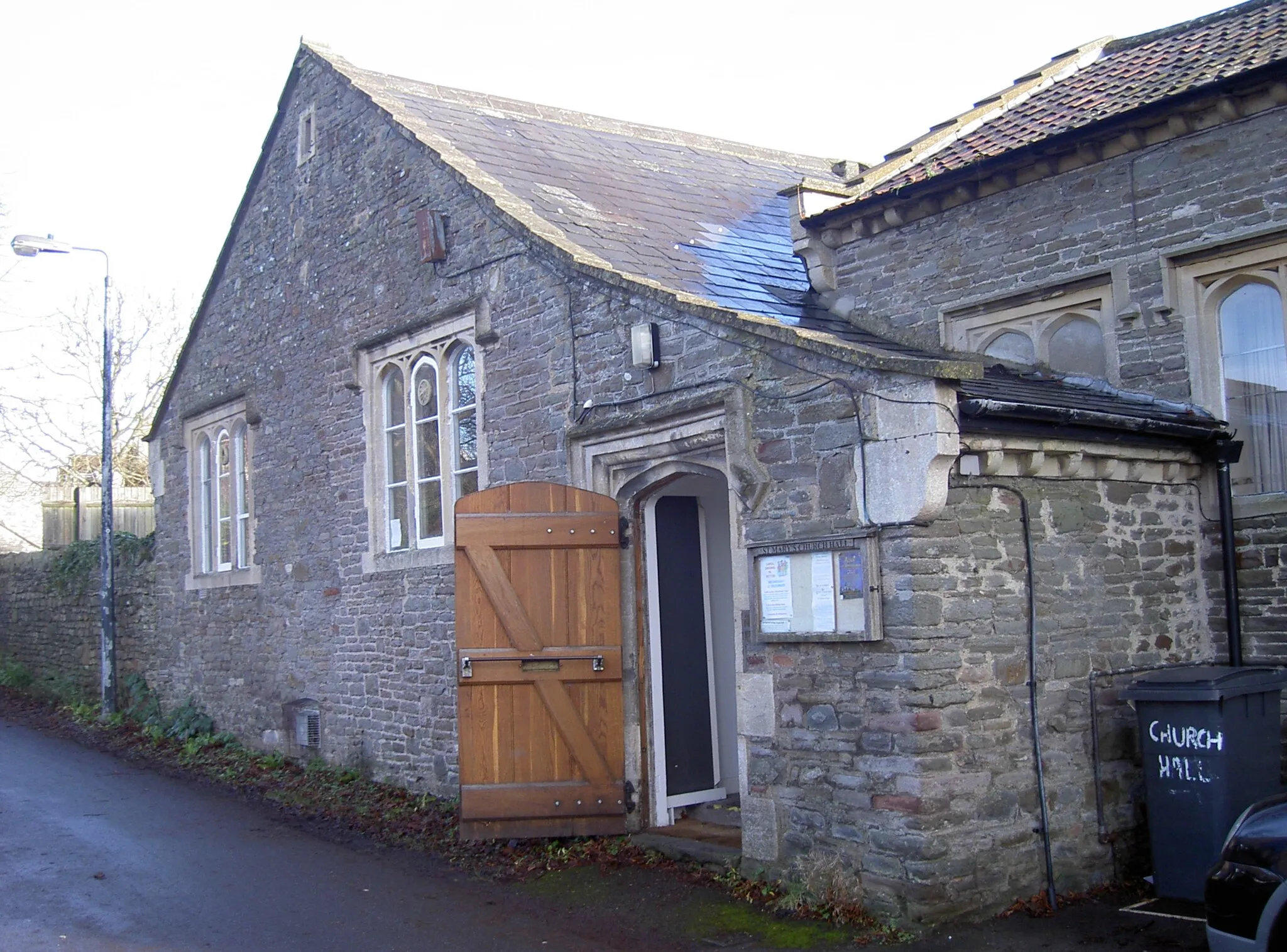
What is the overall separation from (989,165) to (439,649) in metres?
6.02

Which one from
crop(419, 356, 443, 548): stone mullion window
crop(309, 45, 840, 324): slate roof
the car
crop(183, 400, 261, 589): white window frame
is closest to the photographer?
the car

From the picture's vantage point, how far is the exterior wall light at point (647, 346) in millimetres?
8453

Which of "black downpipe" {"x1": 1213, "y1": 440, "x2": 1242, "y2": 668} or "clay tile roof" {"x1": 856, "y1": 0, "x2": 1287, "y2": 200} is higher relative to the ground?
"clay tile roof" {"x1": 856, "y1": 0, "x2": 1287, "y2": 200}

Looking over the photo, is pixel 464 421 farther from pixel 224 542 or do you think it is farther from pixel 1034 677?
pixel 224 542

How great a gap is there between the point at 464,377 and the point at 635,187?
2.77m

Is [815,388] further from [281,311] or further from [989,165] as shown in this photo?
[281,311]

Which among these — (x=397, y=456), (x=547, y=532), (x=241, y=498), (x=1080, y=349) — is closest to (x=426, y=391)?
(x=397, y=456)

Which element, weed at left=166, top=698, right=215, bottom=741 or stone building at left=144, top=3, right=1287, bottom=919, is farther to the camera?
weed at left=166, top=698, right=215, bottom=741

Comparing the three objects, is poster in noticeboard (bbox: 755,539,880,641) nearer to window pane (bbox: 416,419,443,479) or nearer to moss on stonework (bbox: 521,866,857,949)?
moss on stonework (bbox: 521,866,857,949)

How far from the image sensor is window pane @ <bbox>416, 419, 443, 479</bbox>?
452 inches

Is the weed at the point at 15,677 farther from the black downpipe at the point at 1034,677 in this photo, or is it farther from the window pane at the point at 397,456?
the black downpipe at the point at 1034,677

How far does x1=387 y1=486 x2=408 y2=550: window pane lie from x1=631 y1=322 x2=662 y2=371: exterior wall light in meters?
4.11

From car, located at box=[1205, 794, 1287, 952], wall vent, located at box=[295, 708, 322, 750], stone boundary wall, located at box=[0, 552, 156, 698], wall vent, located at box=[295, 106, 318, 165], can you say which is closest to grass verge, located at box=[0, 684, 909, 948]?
wall vent, located at box=[295, 708, 322, 750]

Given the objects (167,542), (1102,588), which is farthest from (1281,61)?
(167,542)
